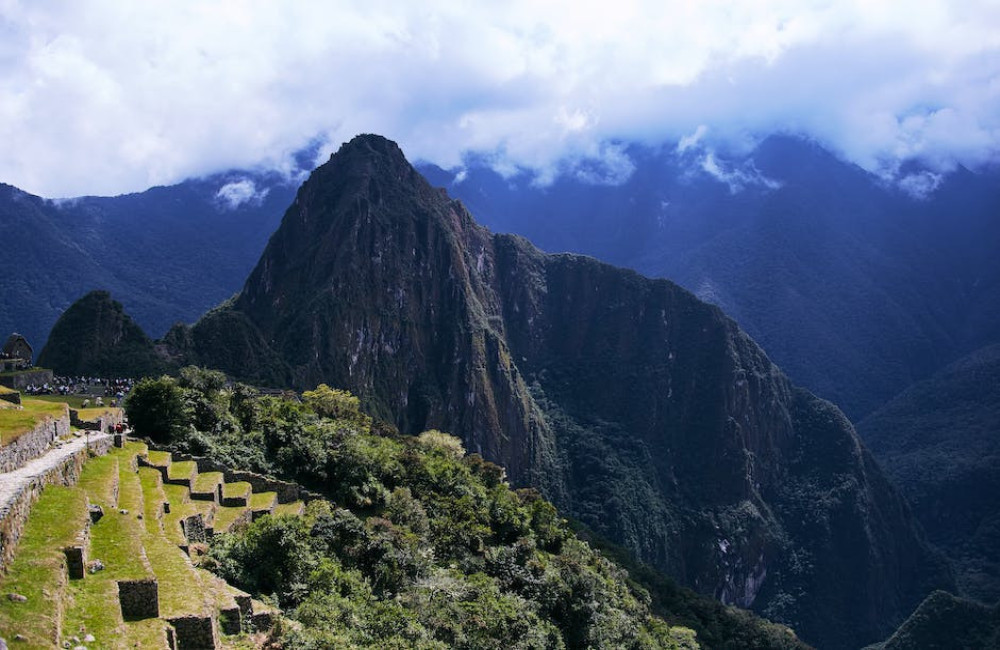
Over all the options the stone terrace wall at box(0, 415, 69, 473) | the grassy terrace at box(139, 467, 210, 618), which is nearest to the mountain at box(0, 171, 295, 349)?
the stone terrace wall at box(0, 415, 69, 473)

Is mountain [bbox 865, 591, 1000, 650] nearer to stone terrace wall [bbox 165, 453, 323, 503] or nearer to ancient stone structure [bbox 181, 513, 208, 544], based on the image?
stone terrace wall [bbox 165, 453, 323, 503]

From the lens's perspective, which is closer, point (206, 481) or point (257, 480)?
point (206, 481)

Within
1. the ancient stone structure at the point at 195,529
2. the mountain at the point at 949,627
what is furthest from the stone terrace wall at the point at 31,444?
the mountain at the point at 949,627

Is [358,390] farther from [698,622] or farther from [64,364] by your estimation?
[698,622]

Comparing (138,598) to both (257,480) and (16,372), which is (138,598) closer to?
(257,480)

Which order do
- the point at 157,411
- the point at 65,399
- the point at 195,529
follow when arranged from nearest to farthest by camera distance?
the point at 195,529 → the point at 157,411 → the point at 65,399

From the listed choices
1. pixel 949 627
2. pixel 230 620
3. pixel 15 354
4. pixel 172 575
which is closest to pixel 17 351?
pixel 15 354

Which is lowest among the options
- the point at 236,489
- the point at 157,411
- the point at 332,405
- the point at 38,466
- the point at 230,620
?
the point at 230,620
